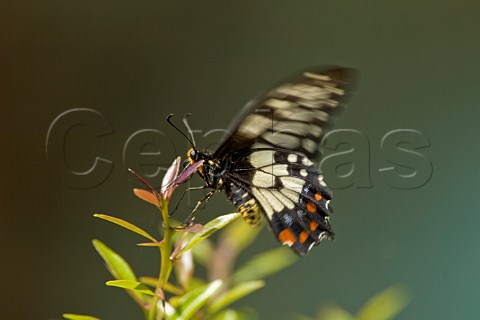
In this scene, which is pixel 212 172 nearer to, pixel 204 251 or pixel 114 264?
pixel 204 251

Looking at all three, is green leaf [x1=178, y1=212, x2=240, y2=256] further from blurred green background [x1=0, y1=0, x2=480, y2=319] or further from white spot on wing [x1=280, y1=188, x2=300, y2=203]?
blurred green background [x1=0, y1=0, x2=480, y2=319]

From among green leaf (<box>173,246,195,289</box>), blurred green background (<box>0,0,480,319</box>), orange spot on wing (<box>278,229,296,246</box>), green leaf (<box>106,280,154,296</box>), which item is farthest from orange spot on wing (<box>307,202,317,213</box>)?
blurred green background (<box>0,0,480,319</box>)

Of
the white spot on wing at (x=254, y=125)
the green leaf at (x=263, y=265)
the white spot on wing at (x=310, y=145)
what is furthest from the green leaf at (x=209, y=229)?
the white spot on wing at (x=310, y=145)

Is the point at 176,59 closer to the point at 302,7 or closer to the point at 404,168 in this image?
the point at 302,7

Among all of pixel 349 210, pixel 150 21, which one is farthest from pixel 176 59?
pixel 349 210

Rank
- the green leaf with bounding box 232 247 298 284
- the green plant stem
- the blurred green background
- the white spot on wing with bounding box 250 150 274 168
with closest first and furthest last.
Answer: the green plant stem
the green leaf with bounding box 232 247 298 284
the white spot on wing with bounding box 250 150 274 168
the blurred green background
